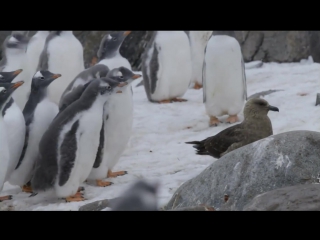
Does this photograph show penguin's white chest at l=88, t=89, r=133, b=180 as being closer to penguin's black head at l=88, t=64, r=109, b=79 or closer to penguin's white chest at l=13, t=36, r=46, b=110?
penguin's black head at l=88, t=64, r=109, b=79

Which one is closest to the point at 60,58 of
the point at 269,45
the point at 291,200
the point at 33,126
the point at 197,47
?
the point at 33,126

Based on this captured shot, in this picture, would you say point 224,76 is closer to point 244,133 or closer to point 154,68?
point 154,68

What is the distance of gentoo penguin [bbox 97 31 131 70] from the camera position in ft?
18.5

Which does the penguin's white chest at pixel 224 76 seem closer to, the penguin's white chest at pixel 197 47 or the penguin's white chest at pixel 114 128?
the penguin's white chest at pixel 114 128

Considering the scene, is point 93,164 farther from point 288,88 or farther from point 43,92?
point 288,88

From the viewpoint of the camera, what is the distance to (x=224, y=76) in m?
6.44

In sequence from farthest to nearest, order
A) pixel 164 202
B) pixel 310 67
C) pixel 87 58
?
pixel 87 58 < pixel 310 67 < pixel 164 202

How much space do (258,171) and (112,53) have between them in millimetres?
2602

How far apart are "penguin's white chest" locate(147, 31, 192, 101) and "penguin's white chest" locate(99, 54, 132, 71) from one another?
2.23m

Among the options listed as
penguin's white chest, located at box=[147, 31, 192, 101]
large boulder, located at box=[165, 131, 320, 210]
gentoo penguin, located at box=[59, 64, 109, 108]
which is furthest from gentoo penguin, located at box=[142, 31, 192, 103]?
large boulder, located at box=[165, 131, 320, 210]

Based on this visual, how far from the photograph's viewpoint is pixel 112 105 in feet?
16.4

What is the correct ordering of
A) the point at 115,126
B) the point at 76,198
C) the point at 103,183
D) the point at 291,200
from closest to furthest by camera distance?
the point at 291,200 < the point at 76,198 < the point at 103,183 < the point at 115,126
